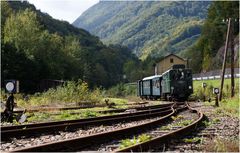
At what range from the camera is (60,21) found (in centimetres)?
17600

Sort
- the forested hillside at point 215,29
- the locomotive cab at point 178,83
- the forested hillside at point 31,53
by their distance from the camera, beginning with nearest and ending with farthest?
the locomotive cab at point 178,83 → the forested hillside at point 31,53 → the forested hillside at point 215,29

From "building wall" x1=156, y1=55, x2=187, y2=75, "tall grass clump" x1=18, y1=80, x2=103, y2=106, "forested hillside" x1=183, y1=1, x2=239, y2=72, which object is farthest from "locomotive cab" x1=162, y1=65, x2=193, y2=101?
"building wall" x1=156, y1=55, x2=187, y2=75

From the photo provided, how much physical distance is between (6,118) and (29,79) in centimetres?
3580

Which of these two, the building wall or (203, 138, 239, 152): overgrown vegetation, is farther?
the building wall

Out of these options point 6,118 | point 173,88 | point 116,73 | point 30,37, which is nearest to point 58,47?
point 30,37

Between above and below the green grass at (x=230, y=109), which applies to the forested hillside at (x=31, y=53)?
above

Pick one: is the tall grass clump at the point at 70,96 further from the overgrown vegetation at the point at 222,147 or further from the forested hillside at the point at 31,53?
the overgrown vegetation at the point at 222,147

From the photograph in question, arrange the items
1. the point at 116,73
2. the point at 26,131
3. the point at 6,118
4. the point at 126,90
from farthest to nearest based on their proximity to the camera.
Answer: the point at 116,73 → the point at 126,90 → the point at 6,118 → the point at 26,131

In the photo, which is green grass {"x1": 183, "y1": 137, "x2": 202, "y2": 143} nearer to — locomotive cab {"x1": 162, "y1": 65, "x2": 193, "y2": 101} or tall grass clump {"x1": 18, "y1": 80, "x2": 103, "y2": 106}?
tall grass clump {"x1": 18, "y1": 80, "x2": 103, "y2": 106}

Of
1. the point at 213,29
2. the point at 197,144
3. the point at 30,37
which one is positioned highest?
the point at 213,29

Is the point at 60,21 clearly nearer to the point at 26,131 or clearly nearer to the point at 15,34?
the point at 15,34

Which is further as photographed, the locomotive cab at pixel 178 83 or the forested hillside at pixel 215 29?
the forested hillside at pixel 215 29

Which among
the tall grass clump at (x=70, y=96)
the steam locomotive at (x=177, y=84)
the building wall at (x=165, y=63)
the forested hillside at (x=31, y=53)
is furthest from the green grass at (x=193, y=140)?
the building wall at (x=165, y=63)

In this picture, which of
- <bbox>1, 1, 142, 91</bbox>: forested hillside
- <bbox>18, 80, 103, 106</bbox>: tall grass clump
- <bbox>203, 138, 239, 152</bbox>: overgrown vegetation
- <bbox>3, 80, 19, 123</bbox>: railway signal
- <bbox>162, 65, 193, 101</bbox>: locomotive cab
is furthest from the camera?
<bbox>1, 1, 142, 91</bbox>: forested hillside
